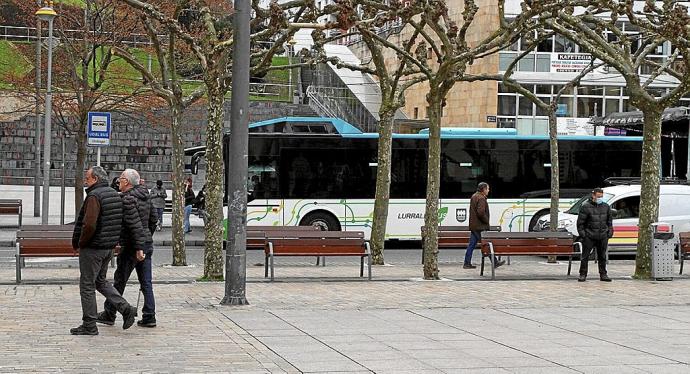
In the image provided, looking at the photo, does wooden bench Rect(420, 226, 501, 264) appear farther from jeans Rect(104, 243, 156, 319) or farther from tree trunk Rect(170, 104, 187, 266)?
jeans Rect(104, 243, 156, 319)

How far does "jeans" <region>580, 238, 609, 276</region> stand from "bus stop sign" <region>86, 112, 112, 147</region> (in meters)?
13.0

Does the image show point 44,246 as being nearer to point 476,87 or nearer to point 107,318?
point 107,318

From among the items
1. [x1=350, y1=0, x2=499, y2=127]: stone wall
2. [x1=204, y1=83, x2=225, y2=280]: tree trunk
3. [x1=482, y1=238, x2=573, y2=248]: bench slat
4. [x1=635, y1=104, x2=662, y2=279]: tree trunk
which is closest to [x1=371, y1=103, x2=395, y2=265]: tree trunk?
[x1=482, y1=238, x2=573, y2=248]: bench slat

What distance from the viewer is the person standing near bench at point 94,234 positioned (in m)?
12.1

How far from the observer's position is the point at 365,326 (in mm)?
13359

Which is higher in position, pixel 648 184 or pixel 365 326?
pixel 648 184

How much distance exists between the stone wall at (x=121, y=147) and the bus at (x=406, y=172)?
90.0ft

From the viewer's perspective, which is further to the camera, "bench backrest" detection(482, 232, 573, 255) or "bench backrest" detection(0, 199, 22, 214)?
"bench backrest" detection(0, 199, 22, 214)

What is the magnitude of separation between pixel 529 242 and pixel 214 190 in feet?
20.2

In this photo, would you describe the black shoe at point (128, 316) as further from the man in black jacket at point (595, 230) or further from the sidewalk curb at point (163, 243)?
the sidewalk curb at point (163, 243)

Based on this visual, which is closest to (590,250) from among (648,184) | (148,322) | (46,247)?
(648,184)

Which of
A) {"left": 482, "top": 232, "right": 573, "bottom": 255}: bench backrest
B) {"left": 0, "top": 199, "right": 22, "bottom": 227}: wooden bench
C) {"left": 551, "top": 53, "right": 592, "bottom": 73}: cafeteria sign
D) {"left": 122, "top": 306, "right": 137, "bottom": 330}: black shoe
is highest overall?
{"left": 551, "top": 53, "right": 592, "bottom": 73}: cafeteria sign

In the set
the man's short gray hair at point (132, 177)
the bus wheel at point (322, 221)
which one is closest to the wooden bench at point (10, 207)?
the bus wheel at point (322, 221)

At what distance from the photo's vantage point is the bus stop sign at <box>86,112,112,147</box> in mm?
28062
